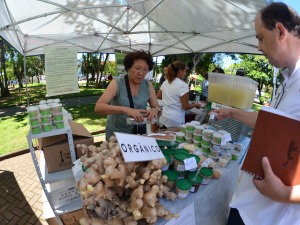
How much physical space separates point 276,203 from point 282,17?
3.07 feet

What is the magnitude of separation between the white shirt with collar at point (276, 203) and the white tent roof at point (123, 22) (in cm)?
209

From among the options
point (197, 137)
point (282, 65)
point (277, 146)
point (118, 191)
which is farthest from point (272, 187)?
point (197, 137)

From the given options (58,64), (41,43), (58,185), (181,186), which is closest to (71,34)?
(41,43)

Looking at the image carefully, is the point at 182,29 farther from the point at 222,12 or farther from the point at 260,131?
the point at 260,131

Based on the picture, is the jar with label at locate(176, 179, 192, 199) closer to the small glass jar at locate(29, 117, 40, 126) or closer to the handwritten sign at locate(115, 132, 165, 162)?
the handwritten sign at locate(115, 132, 165, 162)

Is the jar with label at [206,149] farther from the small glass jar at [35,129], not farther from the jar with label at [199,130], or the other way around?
the small glass jar at [35,129]

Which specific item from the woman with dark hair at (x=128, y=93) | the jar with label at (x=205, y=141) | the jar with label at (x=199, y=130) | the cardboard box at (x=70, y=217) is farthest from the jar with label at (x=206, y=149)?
the cardboard box at (x=70, y=217)

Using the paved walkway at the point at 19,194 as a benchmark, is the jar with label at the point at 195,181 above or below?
above

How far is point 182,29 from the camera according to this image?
157 inches

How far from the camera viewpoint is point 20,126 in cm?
534

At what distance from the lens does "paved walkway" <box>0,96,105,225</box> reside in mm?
2127

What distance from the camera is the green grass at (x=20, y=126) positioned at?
398 cm

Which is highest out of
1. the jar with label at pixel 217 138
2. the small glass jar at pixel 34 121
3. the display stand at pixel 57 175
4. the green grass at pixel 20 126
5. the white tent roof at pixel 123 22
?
the white tent roof at pixel 123 22

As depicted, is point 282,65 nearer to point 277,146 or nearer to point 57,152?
point 277,146
